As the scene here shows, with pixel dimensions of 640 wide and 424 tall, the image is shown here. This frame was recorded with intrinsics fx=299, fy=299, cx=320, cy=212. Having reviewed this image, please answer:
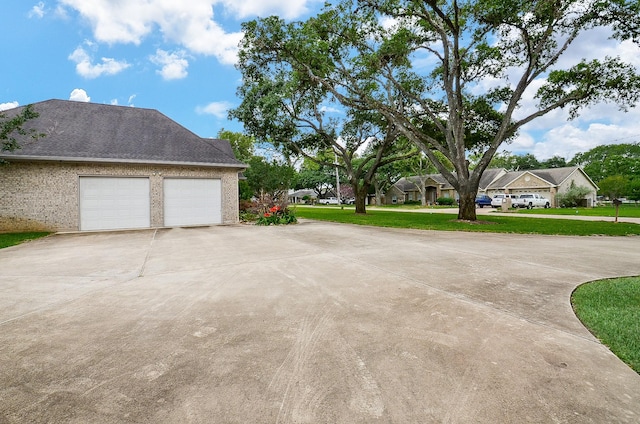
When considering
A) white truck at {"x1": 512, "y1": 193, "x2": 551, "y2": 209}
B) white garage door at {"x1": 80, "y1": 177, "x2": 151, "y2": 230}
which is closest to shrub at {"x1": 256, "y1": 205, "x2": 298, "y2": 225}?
white garage door at {"x1": 80, "y1": 177, "x2": 151, "y2": 230}

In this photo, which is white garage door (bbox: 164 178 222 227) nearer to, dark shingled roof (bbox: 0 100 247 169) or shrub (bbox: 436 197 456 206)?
dark shingled roof (bbox: 0 100 247 169)

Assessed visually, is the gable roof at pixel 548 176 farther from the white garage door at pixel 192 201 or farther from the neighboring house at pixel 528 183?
the white garage door at pixel 192 201

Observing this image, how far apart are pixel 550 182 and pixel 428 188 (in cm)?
1648

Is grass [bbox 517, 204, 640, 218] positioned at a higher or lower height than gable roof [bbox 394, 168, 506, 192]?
lower

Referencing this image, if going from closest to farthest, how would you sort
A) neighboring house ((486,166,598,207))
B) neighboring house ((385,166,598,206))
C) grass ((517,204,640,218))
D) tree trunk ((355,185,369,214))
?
grass ((517,204,640,218)), tree trunk ((355,185,369,214)), neighboring house ((486,166,598,207)), neighboring house ((385,166,598,206))

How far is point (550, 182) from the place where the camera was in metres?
35.2

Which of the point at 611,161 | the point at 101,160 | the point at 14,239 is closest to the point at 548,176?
the point at 611,161

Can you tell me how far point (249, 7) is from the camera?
14.7 m

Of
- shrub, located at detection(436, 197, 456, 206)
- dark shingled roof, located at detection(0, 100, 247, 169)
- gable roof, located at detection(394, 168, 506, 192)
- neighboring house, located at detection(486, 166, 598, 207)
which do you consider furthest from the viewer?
shrub, located at detection(436, 197, 456, 206)

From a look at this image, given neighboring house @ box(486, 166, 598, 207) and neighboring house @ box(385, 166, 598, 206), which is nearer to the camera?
neighboring house @ box(486, 166, 598, 207)

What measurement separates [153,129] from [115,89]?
271 inches

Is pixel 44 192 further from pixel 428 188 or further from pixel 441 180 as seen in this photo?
pixel 428 188

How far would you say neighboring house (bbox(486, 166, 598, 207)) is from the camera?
3466 centimetres

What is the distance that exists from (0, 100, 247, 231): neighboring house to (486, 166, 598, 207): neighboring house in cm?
3715
